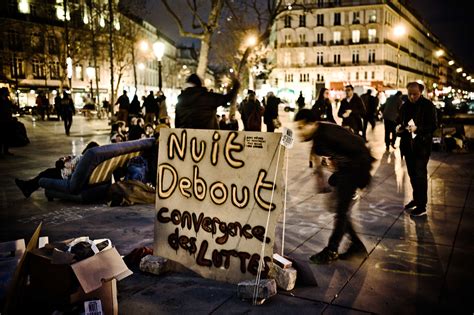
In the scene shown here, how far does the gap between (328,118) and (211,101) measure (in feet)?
25.8

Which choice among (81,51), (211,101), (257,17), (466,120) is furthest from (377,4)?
(211,101)

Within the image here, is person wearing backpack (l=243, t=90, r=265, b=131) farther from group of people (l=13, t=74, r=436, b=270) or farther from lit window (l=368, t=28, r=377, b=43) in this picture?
lit window (l=368, t=28, r=377, b=43)

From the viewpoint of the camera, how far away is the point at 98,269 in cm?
363

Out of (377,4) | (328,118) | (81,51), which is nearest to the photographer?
(328,118)

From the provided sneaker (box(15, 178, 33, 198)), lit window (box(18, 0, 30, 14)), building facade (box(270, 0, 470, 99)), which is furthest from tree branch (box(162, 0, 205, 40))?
building facade (box(270, 0, 470, 99))

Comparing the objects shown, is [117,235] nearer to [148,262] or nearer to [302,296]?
[148,262]

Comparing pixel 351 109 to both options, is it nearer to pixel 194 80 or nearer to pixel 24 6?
pixel 194 80

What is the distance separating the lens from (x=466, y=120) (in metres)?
15.8

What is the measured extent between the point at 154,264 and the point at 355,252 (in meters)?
2.17

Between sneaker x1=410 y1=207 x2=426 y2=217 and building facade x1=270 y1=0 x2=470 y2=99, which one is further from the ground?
building facade x1=270 y1=0 x2=470 y2=99

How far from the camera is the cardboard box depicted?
3396mm

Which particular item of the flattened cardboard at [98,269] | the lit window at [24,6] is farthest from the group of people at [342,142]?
the lit window at [24,6]

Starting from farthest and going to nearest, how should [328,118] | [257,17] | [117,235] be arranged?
1. [257,17]
2. [328,118]
3. [117,235]

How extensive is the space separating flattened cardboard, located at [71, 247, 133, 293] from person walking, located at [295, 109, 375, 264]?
2.02 metres
